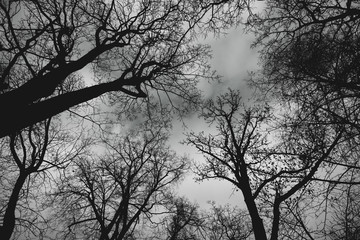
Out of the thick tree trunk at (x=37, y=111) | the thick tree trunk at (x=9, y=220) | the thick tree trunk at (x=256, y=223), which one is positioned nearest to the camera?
the thick tree trunk at (x=37, y=111)

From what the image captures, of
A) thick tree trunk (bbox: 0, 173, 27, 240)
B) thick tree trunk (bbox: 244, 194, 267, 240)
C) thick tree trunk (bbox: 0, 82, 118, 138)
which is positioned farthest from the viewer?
thick tree trunk (bbox: 244, 194, 267, 240)

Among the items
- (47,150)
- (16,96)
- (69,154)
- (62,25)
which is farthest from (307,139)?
(47,150)

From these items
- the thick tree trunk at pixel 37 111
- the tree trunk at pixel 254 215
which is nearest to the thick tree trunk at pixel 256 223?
the tree trunk at pixel 254 215

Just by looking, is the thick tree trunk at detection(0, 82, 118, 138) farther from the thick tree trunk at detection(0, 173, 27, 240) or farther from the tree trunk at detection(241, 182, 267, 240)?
the tree trunk at detection(241, 182, 267, 240)

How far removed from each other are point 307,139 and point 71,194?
1151 centimetres

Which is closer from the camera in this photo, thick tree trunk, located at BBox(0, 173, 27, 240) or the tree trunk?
thick tree trunk, located at BBox(0, 173, 27, 240)

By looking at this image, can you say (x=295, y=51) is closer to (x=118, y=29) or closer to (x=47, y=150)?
(x=118, y=29)

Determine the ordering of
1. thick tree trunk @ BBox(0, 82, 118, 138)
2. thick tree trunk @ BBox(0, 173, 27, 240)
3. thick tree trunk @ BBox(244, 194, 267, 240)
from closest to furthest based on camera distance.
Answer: thick tree trunk @ BBox(0, 82, 118, 138) < thick tree trunk @ BBox(0, 173, 27, 240) < thick tree trunk @ BBox(244, 194, 267, 240)

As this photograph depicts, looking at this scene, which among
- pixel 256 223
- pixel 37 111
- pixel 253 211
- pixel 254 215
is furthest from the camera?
pixel 253 211

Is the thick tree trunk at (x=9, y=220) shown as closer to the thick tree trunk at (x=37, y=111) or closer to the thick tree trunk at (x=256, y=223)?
the thick tree trunk at (x=37, y=111)

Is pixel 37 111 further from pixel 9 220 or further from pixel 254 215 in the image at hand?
pixel 254 215

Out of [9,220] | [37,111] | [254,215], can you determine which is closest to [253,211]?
[254,215]

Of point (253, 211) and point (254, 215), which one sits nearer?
point (254, 215)

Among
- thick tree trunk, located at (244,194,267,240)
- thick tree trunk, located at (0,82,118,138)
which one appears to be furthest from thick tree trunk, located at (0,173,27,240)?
thick tree trunk, located at (244,194,267,240)
